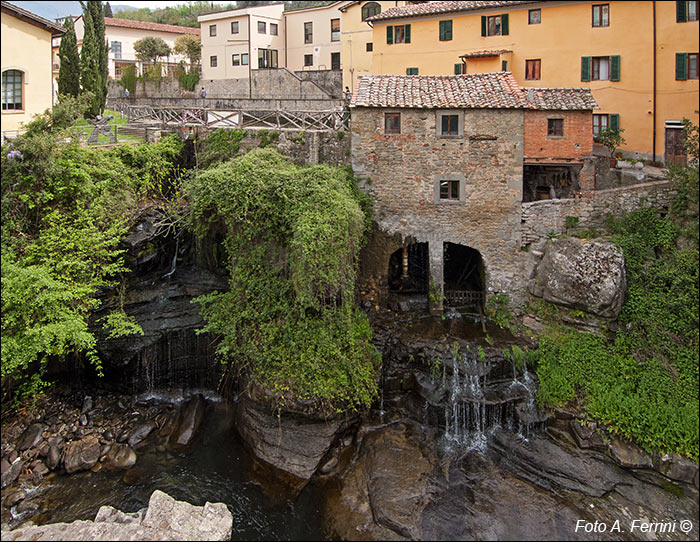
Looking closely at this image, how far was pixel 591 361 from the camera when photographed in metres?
18.0

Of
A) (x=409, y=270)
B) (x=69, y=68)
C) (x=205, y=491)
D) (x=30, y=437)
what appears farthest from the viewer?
(x=69, y=68)

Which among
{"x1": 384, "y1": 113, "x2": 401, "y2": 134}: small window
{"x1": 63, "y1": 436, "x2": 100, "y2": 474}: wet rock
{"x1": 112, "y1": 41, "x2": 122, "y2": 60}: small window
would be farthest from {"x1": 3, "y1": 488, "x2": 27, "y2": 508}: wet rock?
{"x1": 112, "y1": 41, "x2": 122, "y2": 60}: small window

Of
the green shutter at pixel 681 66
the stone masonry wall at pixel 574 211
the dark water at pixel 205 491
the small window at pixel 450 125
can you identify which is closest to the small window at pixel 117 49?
the small window at pixel 450 125

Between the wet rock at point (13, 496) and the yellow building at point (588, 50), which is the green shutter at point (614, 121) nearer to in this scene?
the yellow building at point (588, 50)

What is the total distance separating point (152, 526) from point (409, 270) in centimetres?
1475

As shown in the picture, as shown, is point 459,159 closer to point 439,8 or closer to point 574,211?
point 574,211

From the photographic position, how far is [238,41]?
133 feet

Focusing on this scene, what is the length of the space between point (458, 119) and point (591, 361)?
9786mm

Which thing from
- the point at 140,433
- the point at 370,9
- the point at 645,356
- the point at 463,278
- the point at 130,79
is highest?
the point at 370,9

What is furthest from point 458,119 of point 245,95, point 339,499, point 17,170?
point 245,95

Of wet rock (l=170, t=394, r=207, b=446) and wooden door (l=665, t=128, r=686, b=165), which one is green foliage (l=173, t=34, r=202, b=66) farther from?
wooden door (l=665, t=128, r=686, b=165)

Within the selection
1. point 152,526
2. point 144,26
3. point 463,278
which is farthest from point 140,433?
point 144,26

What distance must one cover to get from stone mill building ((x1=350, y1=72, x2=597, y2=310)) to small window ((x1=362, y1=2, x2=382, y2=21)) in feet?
51.4

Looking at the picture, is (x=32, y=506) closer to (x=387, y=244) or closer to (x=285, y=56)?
(x=387, y=244)
